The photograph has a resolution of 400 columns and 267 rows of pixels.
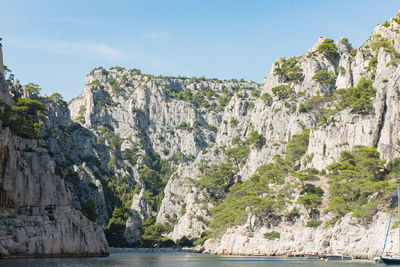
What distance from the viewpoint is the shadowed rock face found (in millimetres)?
59094

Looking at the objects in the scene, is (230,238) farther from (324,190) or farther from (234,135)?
(234,135)

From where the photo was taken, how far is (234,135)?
533ft

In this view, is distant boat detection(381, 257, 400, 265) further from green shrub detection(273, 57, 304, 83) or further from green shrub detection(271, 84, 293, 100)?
green shrub detection(273, 57, 304, 83)

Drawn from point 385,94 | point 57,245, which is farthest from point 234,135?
point 57,245

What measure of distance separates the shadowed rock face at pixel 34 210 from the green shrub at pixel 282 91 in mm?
82342

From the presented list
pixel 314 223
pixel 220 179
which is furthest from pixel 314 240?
pixel 220 179

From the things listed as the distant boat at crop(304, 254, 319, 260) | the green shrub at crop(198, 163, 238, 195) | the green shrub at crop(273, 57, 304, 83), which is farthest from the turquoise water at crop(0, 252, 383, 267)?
the green shrub at crop(273, 57, 304, 83)

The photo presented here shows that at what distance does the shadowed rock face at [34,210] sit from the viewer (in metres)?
59.1

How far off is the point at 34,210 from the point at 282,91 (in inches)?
3700

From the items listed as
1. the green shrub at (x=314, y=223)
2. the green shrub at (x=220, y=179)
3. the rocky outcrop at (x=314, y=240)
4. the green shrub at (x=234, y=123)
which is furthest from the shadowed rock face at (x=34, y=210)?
the green shrub at (x=234, y=123)

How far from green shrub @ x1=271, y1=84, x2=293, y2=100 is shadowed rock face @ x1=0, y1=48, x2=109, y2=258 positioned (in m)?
82.3

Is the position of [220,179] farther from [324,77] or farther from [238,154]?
[324,77]

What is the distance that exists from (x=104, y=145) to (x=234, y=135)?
177 ft

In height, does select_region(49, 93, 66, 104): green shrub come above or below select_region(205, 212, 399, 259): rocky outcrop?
above
